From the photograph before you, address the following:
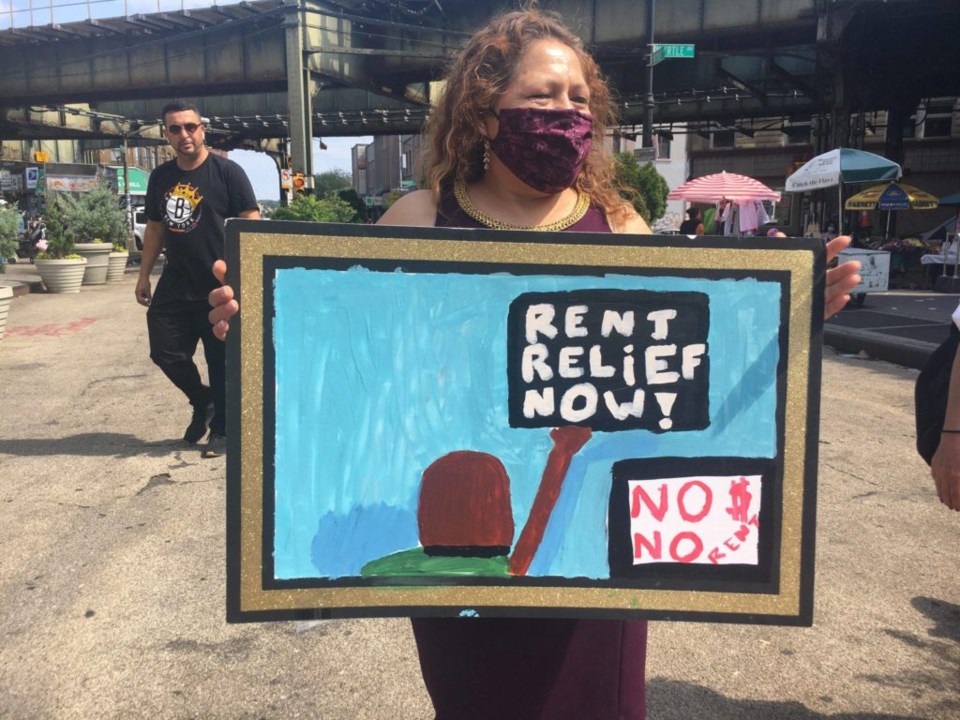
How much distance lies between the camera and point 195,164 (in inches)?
187

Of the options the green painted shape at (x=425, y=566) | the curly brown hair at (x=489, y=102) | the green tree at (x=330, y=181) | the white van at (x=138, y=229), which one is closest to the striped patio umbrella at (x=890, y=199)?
the curly brown hair at (x=489, y=102)

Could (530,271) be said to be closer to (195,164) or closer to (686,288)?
(686,288)

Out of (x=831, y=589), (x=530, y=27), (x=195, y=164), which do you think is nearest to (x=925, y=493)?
(x=831, y=589)

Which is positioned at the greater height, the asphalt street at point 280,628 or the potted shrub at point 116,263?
the potted shrub at point 116,263

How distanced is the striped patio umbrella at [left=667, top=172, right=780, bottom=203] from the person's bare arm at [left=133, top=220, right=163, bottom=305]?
1276 cm

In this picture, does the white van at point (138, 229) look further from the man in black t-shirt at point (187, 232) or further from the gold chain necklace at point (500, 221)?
the gold chain necklace at point (500, 221)

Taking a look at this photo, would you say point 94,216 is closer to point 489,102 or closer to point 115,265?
point 115,265

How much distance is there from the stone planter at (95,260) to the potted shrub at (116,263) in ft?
3.06

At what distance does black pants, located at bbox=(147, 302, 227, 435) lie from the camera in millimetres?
4816

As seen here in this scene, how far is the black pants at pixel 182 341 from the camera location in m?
4.82

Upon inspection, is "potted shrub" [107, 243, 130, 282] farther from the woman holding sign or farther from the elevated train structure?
the woman holding sign

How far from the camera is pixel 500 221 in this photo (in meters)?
1.76

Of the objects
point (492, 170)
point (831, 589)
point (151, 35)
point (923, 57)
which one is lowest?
point (831, 589)

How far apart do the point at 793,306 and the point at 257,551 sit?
1.12 metres
